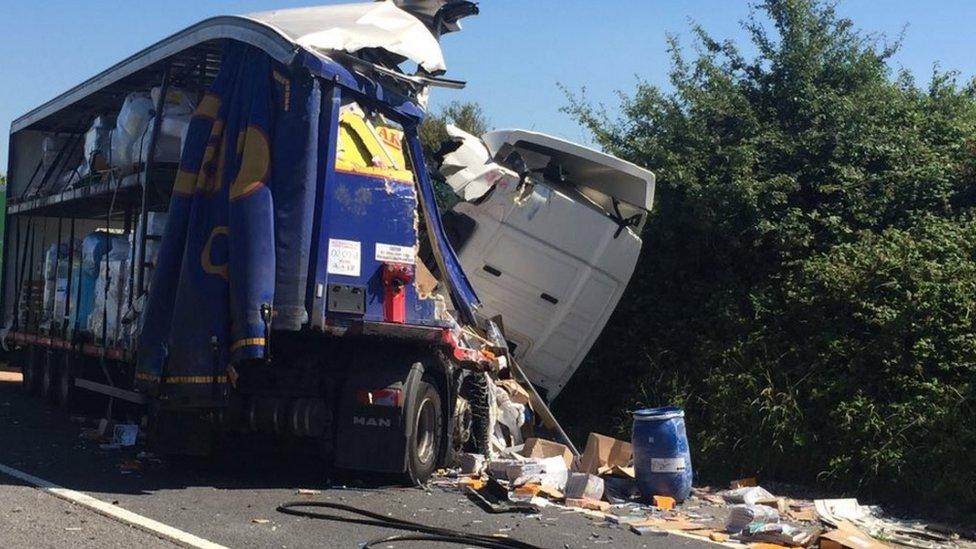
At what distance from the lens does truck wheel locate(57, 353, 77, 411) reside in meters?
13.3

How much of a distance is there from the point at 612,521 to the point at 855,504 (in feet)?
6.59

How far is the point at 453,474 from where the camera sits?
943 centimetres

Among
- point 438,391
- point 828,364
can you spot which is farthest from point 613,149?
point 438,391

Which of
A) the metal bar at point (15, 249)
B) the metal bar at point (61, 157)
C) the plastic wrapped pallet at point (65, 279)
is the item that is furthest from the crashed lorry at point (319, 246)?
the metal bar at point (15, 249)

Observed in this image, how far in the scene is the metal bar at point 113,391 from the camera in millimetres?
9880

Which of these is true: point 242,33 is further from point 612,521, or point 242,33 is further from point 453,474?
point 612,521

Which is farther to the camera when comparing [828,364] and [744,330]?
[744,330]

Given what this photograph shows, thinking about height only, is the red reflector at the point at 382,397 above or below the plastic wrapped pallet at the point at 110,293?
below

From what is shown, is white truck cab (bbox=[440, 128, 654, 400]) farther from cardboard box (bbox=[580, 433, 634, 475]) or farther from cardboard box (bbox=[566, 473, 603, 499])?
cardboard box (bbox=[566, 473, 603, 499])

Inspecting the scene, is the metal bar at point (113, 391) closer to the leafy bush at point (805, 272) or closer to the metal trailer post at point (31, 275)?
the metal trailer post at point (31, 275)

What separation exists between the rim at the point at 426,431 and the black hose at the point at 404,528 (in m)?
1.34

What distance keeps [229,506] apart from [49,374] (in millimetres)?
7803

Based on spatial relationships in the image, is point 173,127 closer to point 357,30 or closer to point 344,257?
point 357,30

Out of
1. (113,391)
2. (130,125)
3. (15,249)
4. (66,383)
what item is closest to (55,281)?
(66,383)
